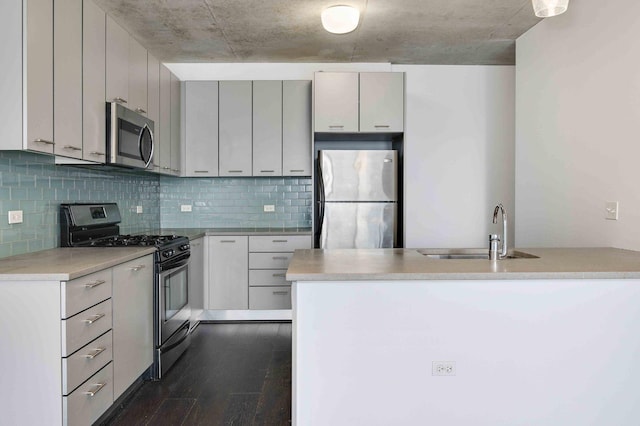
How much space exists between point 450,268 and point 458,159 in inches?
122

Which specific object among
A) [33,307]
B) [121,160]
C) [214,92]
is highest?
[214,92]

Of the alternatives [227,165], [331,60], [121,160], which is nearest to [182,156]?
[227,165]

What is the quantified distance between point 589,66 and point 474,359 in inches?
84.3

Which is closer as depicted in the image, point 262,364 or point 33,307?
point 33,307

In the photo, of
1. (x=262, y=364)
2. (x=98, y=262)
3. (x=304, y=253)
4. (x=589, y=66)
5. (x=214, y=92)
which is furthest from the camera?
(x=214, y=92)

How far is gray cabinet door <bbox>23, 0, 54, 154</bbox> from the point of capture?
2186 mm

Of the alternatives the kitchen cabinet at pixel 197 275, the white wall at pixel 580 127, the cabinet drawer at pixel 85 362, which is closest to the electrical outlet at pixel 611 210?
the white wall at pixel 580 127

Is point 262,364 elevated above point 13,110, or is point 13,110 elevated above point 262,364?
point 13,110

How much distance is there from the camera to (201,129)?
15.1 ft

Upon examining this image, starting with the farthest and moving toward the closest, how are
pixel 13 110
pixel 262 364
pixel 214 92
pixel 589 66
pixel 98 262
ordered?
pixel 214 92
pixel 262 364
pixel 589 66
pixel 98 262
pixel 13 110

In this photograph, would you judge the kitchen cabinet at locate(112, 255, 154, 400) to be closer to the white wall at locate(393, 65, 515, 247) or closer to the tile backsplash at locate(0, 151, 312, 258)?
the tile backsplash at locate(0, 151, 312, 258)

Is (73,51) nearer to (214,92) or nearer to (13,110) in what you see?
(13,110)

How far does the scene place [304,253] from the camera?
101 inches

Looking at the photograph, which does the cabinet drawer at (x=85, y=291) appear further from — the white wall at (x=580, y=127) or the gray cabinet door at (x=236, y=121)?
the white wall at (x=580, y=127)
